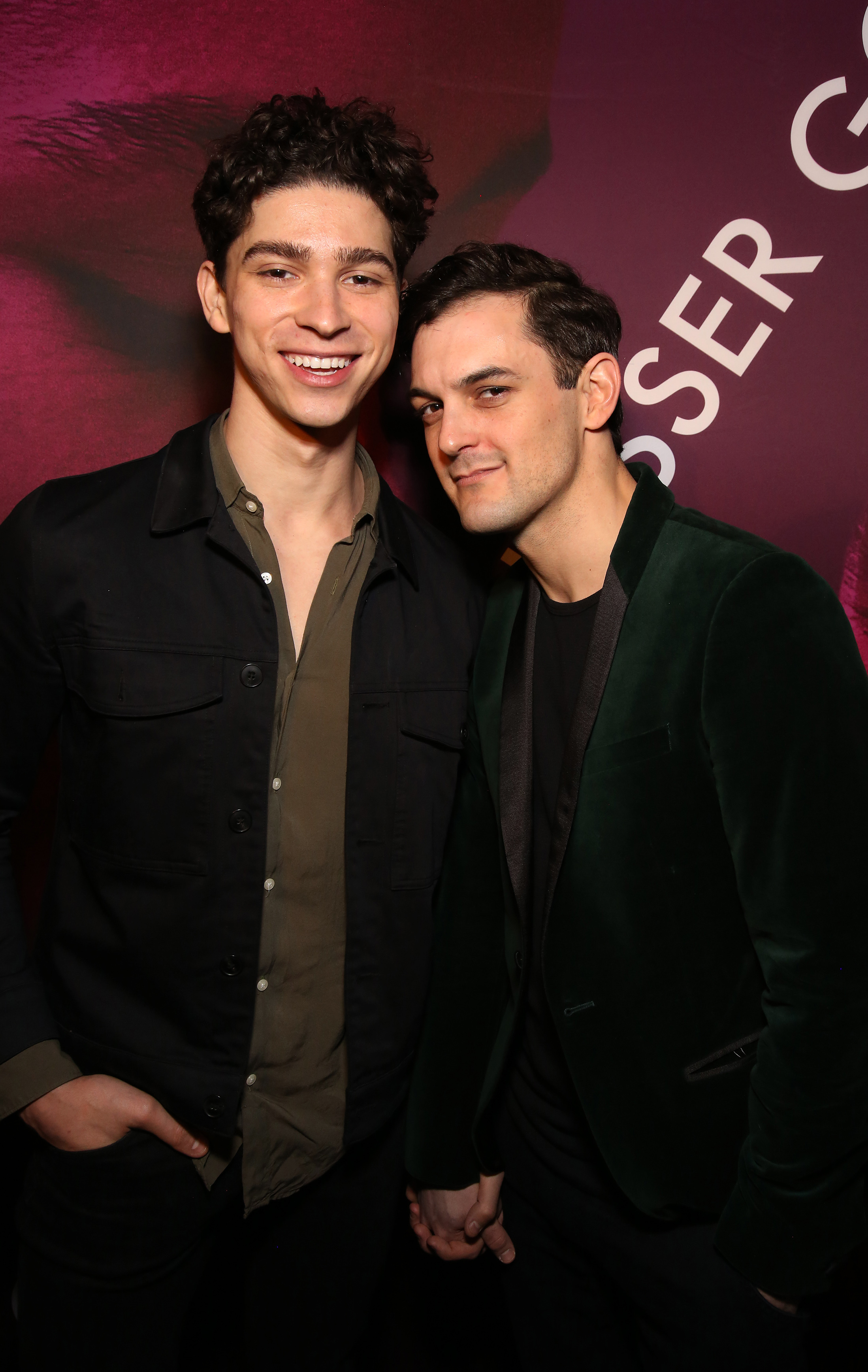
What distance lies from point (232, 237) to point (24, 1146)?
86.2 inches

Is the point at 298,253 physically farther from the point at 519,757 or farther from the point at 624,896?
the point at 624,896

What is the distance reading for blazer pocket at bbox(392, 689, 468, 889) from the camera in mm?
1730

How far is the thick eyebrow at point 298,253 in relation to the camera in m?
1.61

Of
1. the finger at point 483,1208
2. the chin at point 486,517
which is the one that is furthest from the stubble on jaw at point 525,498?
the finger at point 483,1208

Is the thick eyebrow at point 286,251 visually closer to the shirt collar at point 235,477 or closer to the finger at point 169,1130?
the shirt collar at point 235,477

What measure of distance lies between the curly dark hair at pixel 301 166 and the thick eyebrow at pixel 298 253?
0.08 meters

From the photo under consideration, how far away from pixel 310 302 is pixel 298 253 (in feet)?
0.32

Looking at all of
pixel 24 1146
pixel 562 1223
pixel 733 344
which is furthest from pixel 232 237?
pixel 24 1146

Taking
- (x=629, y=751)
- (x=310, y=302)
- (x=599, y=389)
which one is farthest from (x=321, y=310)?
(x=629, y=751)

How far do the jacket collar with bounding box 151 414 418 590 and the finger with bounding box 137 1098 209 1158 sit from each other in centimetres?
102

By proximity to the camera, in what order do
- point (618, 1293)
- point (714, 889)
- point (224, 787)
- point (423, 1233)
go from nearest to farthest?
point (714, 889)
point (224, 787)
point (618, 1293)
point (423, 1233)

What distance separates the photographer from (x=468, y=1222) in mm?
1814

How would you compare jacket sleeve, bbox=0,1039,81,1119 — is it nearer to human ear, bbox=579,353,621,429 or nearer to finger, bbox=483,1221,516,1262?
finger, bbox=483,1221,516,1262

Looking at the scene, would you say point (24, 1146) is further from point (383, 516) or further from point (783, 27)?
point (783, 27)
